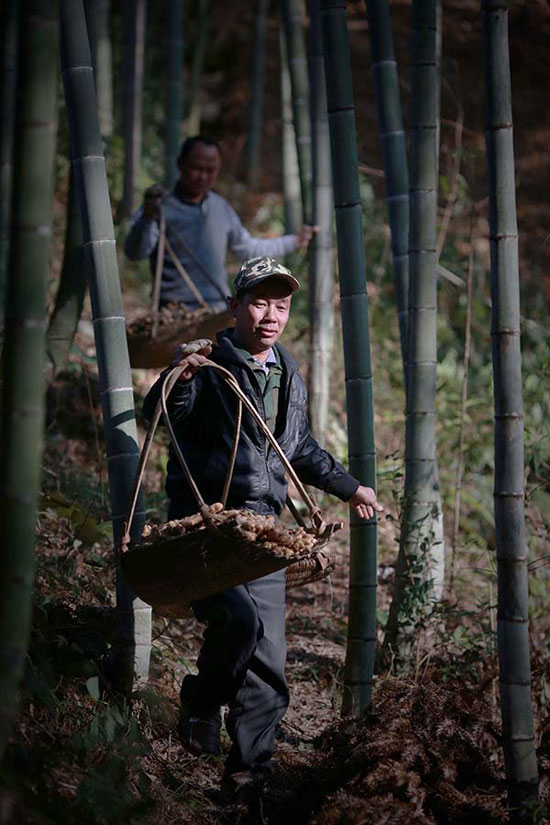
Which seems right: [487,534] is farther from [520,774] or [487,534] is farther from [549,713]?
[520,774]

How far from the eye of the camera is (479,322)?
8.51 metres

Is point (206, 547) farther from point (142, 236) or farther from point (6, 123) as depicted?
point (6, 123)

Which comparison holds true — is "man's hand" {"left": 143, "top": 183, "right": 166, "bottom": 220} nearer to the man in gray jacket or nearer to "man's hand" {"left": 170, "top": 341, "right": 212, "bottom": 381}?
the man in gray jacket

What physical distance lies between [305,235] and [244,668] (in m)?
2.93

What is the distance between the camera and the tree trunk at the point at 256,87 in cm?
997

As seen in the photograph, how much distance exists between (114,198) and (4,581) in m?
7.68

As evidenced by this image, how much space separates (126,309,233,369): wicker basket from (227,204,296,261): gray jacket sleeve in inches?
31.6

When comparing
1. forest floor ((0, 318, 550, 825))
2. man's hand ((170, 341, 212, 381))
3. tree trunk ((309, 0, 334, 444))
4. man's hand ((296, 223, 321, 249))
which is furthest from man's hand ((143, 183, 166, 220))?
man's hand ((170, 341, 212, 381))

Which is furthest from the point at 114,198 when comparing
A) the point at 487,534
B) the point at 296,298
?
the point at 487,534

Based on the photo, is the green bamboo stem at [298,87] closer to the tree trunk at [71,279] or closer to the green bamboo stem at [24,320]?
the tree trunk at [71,279]

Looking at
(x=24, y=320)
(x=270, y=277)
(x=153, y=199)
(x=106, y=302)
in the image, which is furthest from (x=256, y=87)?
(x=24, y=320)

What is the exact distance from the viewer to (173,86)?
721 cm

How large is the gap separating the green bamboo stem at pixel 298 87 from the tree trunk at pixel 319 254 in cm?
13

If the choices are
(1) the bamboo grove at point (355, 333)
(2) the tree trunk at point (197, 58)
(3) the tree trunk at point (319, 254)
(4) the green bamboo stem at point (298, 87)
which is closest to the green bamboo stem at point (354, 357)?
(1) the bamboo grove at point (355, 333)
